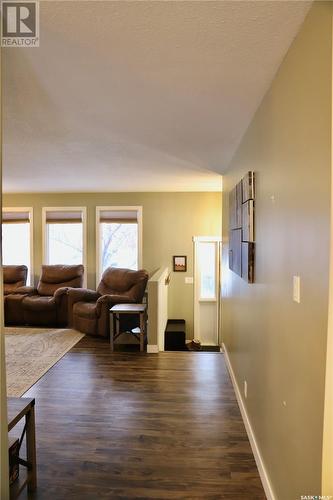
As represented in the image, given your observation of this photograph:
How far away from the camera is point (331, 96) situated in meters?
1.10

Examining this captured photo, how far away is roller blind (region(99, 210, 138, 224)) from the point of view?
6613mm

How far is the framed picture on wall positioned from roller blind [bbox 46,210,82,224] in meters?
2.20

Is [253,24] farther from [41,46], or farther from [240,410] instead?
[240,410]

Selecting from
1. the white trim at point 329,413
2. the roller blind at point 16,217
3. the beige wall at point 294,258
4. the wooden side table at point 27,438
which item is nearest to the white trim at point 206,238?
the roller blind at point 16,217

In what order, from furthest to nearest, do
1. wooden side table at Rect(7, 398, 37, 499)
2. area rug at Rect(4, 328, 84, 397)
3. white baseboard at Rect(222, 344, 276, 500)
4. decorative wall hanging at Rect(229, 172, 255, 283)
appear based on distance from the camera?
area rug at Rect(4, 328, 84, 397), decorative wall hanging at Rect(229, 172, 255, 283), white baseboard at Rect(222, 344, 276, 500), wooden side table at Rect(7, 398, 37, 499)

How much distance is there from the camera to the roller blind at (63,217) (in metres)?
6.71

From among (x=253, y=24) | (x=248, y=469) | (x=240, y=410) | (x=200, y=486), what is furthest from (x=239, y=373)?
(x=253, y=24)

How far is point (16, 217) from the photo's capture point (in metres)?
6.82

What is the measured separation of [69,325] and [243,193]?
4.24 meters

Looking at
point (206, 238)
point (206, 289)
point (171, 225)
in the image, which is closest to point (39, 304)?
point (171, 225)

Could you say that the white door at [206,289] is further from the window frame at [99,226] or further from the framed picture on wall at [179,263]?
the window frame at [99,226]

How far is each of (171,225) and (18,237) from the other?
336cm

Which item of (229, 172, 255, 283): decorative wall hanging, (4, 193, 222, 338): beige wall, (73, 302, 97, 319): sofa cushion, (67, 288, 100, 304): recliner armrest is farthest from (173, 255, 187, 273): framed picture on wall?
(229, 172, 255, 283): decorative wall hanging

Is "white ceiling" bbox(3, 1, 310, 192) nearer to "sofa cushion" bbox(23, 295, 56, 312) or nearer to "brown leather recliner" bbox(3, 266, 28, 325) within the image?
"sofa cushion" bbox(23, 295, 56, 312)
